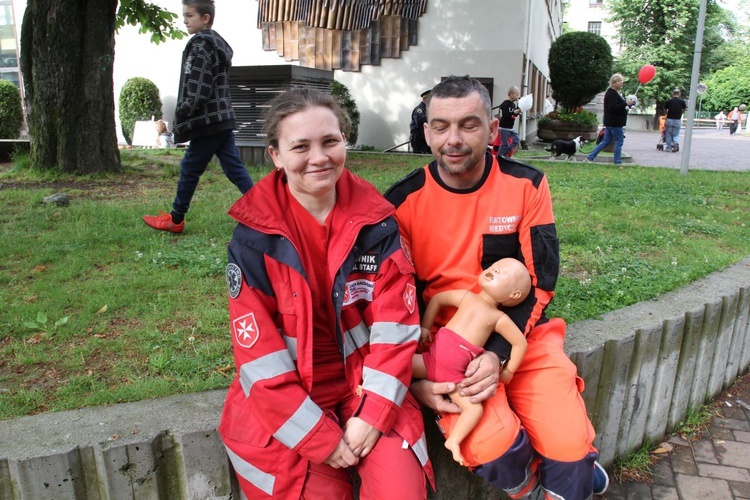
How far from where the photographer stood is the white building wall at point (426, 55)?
1562 centimetres

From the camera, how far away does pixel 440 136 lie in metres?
2.52

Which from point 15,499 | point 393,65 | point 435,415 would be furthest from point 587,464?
point 393,65

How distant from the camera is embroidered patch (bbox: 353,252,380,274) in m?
2.16

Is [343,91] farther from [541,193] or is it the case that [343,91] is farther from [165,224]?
[541,193]

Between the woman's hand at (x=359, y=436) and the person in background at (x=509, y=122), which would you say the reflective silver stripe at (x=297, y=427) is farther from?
the person in background at (x=509, y=122)

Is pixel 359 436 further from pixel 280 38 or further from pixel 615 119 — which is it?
pixel 280 38

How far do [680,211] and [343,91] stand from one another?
9.69 metres

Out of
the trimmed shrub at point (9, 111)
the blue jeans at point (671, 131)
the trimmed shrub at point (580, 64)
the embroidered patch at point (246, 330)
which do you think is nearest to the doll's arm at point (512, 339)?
the embroidered patch at point (246, 330)

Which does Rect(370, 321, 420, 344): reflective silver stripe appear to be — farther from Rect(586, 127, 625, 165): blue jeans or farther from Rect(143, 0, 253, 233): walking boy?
Rect(586, 127, 625, 165): blue jeans

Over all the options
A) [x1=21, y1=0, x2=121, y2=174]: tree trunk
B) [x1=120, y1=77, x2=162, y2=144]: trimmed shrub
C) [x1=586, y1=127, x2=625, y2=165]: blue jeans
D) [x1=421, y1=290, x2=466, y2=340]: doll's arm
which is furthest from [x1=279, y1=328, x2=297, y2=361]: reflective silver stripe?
[x1=120, y1=77, x2=162, y2=144]: trimmed shrub

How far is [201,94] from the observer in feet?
16.7

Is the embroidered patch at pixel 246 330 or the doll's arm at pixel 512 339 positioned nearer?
the embroidered patch at pixel 246 330

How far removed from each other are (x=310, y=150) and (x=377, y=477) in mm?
1127

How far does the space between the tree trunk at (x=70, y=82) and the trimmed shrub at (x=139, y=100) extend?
11.4 meters
